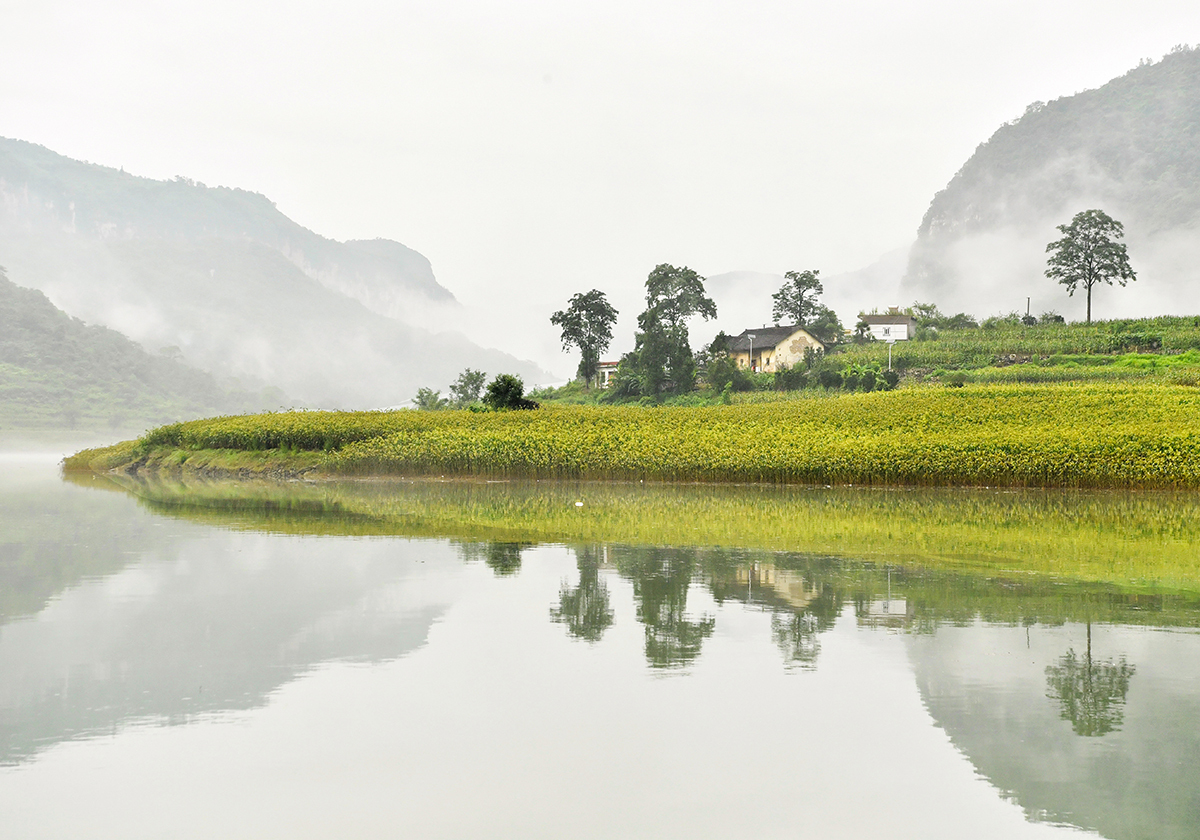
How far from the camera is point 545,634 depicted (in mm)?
7984

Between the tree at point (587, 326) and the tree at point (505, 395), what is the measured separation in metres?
29.5

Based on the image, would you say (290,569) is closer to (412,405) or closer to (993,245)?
(412,405)

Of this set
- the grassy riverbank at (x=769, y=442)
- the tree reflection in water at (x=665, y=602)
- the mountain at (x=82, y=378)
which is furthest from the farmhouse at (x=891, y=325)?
the mountain at (x=82, y=378)

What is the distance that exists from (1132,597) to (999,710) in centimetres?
468

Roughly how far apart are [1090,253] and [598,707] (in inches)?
3210

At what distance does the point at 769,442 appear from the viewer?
93.4ft

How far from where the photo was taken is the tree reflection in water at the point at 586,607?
8125 mm

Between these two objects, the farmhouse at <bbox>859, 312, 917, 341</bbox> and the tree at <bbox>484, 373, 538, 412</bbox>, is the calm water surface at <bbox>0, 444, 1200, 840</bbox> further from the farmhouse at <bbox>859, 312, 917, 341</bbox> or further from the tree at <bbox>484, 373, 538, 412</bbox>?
the farmhouse at <bbox>859, 312, 917, 341</bbox>

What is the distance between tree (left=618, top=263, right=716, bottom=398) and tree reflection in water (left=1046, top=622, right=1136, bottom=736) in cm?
5357

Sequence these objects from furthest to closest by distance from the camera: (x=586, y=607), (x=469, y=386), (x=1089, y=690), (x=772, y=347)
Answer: (x=772, y=347), (x=469, y=386), (x=586, y=607), (x=1089, y=690)

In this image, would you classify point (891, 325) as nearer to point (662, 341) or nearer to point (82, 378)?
point (662, 341)

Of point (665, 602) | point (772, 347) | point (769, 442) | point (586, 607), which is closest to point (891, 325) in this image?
point (772, 347)

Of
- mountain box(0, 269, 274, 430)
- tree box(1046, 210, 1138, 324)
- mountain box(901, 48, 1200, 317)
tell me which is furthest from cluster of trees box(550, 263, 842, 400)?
mountain box(901, 48, 1200, 317)

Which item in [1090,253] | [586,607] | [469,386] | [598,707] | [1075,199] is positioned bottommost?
[598,707]
